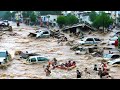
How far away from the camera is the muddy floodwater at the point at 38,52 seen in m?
6.32

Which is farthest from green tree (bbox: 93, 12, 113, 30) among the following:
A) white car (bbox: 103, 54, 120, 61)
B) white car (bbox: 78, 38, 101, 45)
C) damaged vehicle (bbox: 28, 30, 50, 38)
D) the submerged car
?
white car (bbox: 103, 54, 120, 61)

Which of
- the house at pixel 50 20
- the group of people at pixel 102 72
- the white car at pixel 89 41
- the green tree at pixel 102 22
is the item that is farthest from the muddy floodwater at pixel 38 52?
the house at pixel 50 20

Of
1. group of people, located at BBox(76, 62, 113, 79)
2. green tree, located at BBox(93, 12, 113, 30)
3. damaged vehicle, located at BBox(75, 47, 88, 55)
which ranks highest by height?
green tree, located at BBox(93, 12, 113, 30)

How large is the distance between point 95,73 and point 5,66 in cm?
187

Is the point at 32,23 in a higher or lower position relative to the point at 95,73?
higher

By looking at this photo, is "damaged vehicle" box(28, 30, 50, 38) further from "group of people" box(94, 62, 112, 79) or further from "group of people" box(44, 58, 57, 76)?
"group of people" box(94, 62, 112, 79)

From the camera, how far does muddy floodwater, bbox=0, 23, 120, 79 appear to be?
20.7 feet

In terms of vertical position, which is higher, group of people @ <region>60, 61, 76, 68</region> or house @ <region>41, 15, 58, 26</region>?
house @ <region>41, 15, 58, 26</region>

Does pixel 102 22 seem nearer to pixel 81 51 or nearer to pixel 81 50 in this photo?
pixel 81 50

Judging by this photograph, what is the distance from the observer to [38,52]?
920 centimetres
